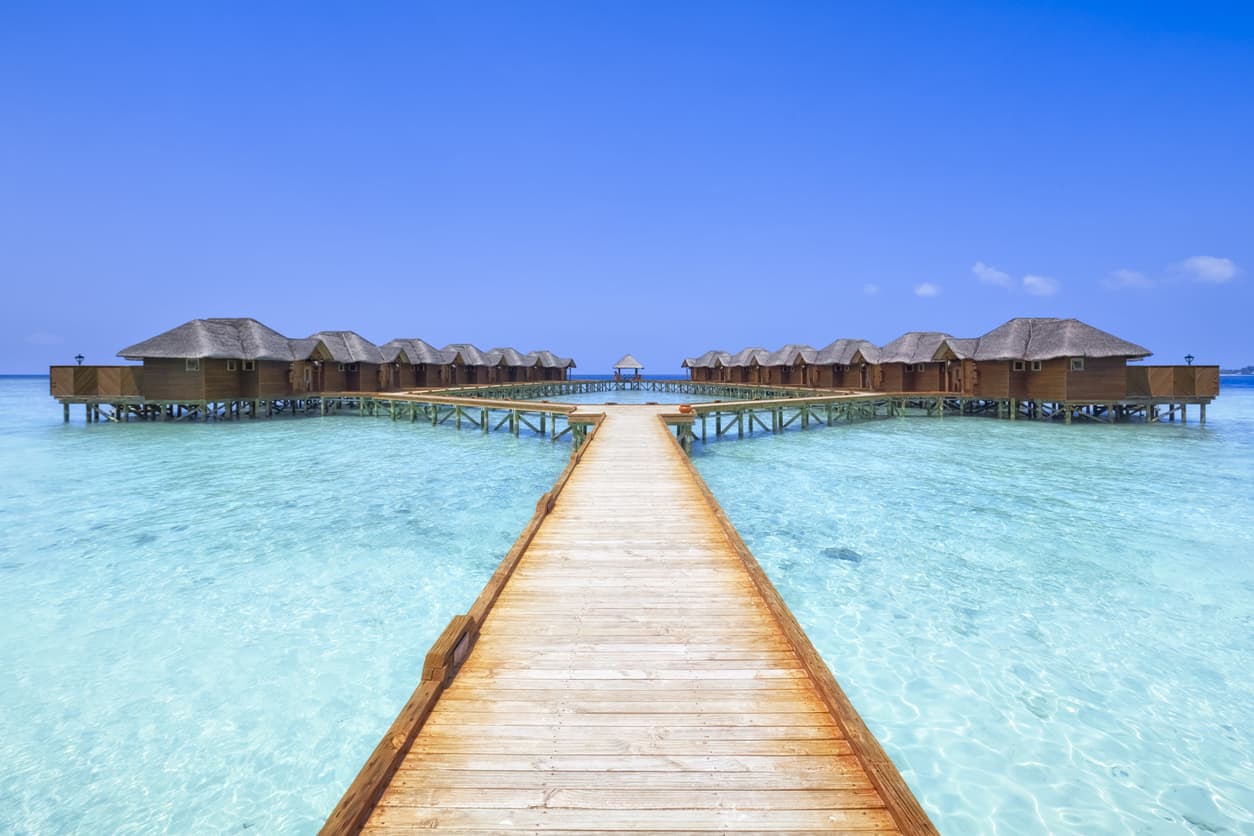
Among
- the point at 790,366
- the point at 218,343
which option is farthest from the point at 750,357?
the point at 218,343

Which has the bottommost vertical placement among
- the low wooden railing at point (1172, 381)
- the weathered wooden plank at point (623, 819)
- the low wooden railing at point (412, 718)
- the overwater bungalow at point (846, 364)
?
the weathered wooden plank at point (623, 819)

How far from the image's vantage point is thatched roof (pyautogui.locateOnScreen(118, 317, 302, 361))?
24.8m

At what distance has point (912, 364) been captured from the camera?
3170 cm

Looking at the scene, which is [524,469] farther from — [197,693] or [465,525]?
[197,693]

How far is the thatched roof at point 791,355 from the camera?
132 feet

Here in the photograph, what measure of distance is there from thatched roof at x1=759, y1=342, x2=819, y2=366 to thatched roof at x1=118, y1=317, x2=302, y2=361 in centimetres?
3300

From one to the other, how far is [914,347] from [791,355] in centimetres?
1102

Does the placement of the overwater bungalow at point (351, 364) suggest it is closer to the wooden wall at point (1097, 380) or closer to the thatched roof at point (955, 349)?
the thatched roof at point (955, 349)

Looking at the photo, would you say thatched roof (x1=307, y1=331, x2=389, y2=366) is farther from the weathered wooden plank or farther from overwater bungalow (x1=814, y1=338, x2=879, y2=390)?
the weathered wooden plank

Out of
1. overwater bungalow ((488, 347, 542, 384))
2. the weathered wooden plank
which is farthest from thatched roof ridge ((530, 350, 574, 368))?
the weathered wooden plank

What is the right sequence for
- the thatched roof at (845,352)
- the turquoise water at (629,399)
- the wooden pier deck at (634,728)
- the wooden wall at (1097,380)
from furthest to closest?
the turquoise water at (629,399) < the thatched roof at (845,352) < the wooden wall at (1097,380) < the wooden pier deck at (634,728)

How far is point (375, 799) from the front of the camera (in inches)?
92.4

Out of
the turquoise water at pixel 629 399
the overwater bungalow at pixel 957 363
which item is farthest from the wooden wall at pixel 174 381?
the overwater bungalow at pixel 957 363

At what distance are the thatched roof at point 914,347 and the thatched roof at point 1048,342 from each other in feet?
8.45
